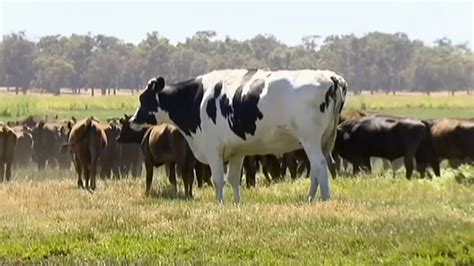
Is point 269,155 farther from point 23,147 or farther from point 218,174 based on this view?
point 23,147

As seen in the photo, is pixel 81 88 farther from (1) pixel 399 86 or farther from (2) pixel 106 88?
(1) pixel 399 86

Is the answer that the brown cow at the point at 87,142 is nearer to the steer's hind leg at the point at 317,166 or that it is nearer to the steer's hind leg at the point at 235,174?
the steer's hind leg at the point at 235,174

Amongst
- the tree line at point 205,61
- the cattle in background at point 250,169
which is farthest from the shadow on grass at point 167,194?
the tree line at point 205,61

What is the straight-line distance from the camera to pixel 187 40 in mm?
144375

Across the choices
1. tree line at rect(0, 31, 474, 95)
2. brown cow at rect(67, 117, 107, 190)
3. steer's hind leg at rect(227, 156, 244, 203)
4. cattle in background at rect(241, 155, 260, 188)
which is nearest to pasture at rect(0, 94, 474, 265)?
steer's hind leg at rect(227, 156, 244, 203)

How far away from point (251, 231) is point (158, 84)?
7.65 meters

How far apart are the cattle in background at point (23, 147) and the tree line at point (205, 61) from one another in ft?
270

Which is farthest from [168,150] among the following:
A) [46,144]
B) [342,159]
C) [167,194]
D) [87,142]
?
[46,144]

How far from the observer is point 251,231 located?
1266 centimetres

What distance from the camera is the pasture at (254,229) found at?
36.9ft

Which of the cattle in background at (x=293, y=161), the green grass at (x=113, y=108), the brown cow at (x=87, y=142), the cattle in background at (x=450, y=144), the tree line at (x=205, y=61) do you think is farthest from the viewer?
the tree line at (x=205, y=61)

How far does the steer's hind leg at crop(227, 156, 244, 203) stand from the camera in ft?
59.3

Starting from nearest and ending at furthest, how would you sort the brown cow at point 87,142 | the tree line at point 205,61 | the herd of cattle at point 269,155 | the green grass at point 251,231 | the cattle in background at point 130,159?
1. the green grass at point 251,231
2. the herd of cattle at point 269,155
3. the brown cow at point 87,142
4. the cattle in background at point 130,159
5. the tree line at point 205,61

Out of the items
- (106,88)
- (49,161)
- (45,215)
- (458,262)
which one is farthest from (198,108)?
(106,88)
